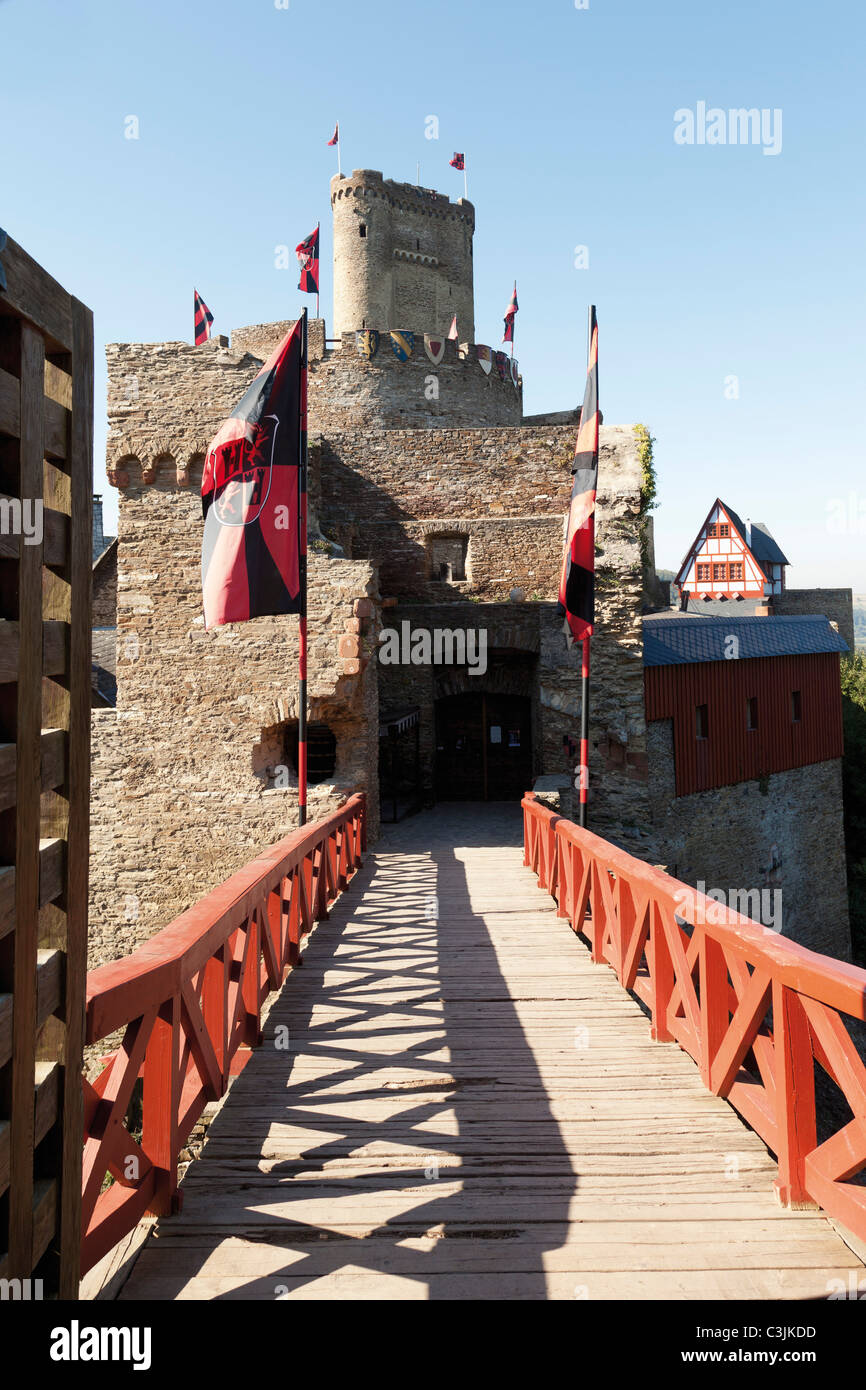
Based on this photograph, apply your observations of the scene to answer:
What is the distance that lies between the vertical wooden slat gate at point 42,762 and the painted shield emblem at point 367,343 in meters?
23.4

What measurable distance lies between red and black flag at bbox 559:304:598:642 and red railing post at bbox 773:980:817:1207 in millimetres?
5086

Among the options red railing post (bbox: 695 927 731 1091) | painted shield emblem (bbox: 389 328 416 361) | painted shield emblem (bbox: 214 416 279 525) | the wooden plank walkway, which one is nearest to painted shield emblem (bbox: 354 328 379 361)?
painted shield emblem (bbox: 389 328 416 361)

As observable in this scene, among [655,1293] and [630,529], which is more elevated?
[630,529]

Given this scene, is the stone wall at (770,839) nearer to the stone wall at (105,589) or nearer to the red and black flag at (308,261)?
the stone wall at (105,589)

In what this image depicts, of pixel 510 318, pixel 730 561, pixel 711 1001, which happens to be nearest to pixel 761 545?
pixel 730 561

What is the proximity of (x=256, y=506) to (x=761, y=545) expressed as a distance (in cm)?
3173

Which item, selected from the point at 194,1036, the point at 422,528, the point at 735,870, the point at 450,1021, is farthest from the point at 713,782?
the point at 194,1036

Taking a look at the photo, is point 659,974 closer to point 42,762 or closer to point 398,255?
point 42,762

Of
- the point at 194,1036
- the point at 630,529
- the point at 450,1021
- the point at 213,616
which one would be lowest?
the point at 450,1021

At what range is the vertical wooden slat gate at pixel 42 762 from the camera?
1.82 m

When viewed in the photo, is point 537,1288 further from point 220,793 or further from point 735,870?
point 735,870

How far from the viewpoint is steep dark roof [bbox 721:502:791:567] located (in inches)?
1363

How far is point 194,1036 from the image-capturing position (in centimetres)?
323

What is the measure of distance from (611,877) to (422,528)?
1188cm
